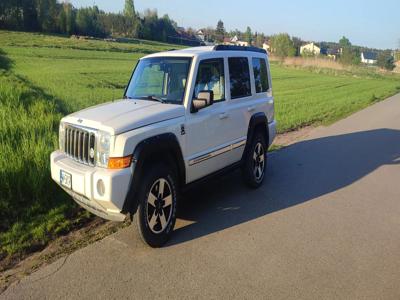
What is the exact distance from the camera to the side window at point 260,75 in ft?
21.3

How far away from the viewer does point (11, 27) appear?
3024 inches

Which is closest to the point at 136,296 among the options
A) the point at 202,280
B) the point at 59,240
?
the point at 202,280

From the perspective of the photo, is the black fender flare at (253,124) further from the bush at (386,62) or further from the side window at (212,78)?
the bush at (386,62)

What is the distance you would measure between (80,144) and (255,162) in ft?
10.3

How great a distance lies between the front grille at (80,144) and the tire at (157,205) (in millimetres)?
633

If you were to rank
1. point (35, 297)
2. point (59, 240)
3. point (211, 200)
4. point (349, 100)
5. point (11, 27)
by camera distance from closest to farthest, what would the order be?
1. point (35, 297)
2. point (59, 240)
3. point (211, 200)
4. point (349, 100)
5. point (11, 27)

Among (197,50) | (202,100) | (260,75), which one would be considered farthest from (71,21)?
(202,100)

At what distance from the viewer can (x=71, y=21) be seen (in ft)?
293

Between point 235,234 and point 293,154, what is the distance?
15.5 ft

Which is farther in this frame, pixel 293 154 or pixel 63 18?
pixel 63 18

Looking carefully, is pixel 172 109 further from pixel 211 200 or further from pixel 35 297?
pixel 35 297

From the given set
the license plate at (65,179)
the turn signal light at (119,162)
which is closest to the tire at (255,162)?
the turn signal light at (119,162)

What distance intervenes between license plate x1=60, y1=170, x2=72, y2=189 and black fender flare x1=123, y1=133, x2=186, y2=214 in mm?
735

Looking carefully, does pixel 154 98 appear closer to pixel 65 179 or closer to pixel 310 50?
pixel 65 179
